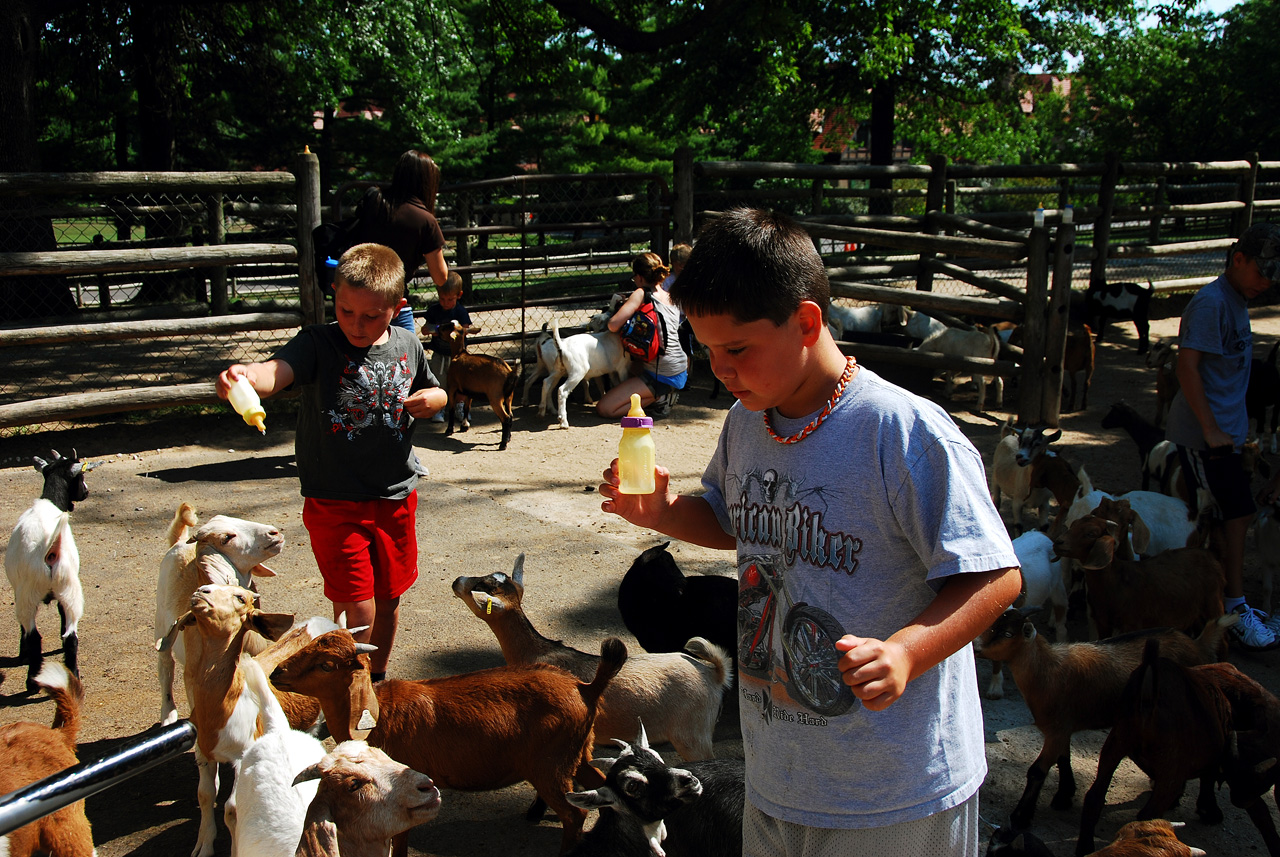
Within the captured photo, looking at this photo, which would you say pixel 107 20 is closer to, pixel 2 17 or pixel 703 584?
pixel 2 17

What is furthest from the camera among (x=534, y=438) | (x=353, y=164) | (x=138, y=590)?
(x=353, y=164)

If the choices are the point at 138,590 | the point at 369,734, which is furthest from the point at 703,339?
the point at 138,590

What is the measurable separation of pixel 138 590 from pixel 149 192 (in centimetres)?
410

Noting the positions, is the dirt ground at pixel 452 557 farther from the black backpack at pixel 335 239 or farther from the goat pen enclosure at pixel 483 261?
the black backpack at pixel 335 239

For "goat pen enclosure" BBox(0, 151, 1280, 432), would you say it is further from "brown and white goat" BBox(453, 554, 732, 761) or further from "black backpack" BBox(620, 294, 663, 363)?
"brown and white goat" BBox(453, 554, 732, 761)

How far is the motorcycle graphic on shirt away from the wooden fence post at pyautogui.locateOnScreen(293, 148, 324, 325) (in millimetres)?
6775

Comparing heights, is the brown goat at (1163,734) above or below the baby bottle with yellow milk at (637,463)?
below

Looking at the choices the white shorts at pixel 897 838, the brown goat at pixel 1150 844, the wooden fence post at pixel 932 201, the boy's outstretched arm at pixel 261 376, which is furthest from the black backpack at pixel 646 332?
the white shorts at pixel 897 838

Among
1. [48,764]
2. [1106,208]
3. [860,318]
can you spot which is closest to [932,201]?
[860,318]

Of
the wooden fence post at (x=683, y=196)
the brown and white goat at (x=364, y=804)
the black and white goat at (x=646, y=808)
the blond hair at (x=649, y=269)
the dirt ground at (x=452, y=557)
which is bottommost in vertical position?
the dirt ground at (x=452, y=557)

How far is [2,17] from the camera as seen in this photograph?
9633 mm

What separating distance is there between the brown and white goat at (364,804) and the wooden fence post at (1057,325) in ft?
25.3

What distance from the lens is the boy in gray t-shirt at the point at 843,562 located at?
1.60 metres

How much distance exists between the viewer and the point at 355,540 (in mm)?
3564
